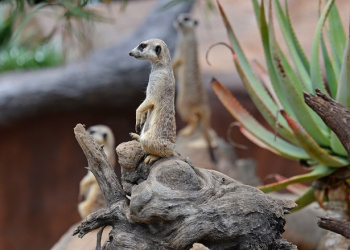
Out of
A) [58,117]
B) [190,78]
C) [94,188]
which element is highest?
[190,78]

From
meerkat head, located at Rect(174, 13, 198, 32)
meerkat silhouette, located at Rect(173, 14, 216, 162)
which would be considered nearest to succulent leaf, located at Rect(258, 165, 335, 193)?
meerkat silhouette, located at Rect(173, 14, 216, 162)

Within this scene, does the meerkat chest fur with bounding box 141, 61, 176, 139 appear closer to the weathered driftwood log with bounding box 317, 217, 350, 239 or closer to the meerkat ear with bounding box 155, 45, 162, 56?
the meerkat ear with bounding box 155, 45, 162, 56

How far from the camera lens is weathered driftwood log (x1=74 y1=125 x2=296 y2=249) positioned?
1.38 meters

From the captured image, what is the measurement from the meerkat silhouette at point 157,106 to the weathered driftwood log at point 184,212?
0.04 m

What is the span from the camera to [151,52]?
4.93 feet

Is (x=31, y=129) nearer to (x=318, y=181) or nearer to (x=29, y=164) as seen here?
(x=29, y=164)

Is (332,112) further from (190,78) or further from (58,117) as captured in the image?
(58,117)

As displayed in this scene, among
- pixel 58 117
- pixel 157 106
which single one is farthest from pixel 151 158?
pixel 58 117

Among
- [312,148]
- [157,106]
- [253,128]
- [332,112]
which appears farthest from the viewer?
[253,128]

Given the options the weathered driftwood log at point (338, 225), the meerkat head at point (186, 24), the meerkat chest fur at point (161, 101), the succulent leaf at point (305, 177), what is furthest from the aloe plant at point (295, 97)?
the meerkat head at point (186, 24)

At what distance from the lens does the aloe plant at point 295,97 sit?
2.13 metres

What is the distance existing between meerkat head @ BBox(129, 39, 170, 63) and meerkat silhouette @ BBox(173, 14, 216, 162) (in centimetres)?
245

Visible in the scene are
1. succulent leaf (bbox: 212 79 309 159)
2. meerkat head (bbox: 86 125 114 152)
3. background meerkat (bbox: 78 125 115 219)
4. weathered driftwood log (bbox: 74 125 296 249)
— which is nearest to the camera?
weathered driftwood log (bbox: 74 125 296 249)

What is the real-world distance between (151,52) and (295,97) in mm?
857
